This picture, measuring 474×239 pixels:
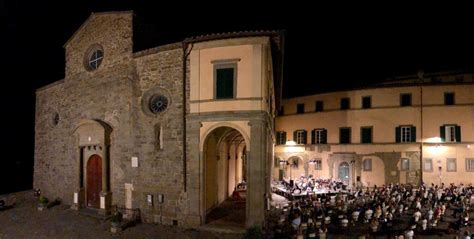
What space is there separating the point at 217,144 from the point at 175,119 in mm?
3087

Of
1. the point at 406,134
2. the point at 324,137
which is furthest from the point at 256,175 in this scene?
the point at 324,137

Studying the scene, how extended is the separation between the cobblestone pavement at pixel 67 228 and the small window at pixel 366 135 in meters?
22.1

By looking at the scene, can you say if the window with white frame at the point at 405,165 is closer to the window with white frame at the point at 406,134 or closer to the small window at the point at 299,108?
the window with white frame at the point at 406,134

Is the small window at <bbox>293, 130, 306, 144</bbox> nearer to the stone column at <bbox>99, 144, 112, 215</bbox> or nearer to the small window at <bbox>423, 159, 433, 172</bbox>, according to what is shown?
the small window at <bbox>423, 159, 433, 172</bbox>

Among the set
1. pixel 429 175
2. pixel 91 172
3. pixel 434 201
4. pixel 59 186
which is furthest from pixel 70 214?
pixel 429 175

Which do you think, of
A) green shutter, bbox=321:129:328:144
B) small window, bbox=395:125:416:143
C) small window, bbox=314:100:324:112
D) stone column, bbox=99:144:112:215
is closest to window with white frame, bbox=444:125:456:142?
small window, bbox=395:125:416:143

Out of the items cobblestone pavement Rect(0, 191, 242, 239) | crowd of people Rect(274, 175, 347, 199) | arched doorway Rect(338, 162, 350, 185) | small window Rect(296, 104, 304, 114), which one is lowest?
cobblestone pavement Rect(0, 191, 242, 239)

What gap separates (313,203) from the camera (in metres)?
19.4

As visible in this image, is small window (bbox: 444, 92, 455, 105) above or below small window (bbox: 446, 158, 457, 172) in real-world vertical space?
above

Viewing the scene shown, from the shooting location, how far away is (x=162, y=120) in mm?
17953

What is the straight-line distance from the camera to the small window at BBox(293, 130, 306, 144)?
126ft

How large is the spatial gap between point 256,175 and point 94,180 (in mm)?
10929

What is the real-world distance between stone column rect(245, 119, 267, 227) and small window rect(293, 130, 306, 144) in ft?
76.3

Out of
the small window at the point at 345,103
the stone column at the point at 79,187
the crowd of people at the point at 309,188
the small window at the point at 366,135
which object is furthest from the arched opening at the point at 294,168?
the stone column at the point at 79,187
